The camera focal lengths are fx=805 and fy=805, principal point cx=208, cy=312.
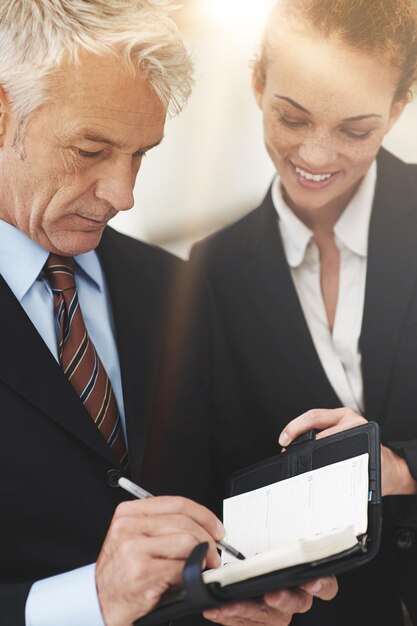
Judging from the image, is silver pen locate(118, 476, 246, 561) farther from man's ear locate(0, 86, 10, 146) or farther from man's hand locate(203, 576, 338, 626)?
man's ear locate(0, 86, 10, 146)

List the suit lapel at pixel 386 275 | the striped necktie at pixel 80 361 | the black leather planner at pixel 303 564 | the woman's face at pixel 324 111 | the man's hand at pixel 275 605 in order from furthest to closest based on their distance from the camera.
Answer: the suit lapel at pixel 386 275 < the woman's face at pixel 324 111 < the striped necktie at pixel 80 361 < the man's hand at pixel 275 605 < the black leather planner at pixel 303 564

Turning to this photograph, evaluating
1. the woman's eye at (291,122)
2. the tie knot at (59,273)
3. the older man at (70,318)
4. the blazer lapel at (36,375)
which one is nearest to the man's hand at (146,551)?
the older man at (70,318)

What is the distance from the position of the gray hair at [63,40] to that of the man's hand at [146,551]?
2.67ft

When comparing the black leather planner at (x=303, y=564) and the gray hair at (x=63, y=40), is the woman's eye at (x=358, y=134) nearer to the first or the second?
the gray hair at (x=63, y=40)

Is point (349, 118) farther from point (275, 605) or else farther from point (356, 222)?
point (275, 605)

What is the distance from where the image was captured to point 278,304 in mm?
1986

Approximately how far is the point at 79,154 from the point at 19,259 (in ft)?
0.84

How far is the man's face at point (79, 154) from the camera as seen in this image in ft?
5.34

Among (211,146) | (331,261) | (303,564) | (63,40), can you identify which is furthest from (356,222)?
(303,564)

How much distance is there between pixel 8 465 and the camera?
1.60 meters

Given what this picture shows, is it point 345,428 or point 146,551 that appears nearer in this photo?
point 146,551

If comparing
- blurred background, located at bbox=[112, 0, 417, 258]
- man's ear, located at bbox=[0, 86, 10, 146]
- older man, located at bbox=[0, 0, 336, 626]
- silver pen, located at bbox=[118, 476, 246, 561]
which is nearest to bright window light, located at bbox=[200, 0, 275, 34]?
blurred background, located at bbox=[112, 0, 417, 258]

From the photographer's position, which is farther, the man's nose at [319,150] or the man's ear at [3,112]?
the man's nose at [319,150]

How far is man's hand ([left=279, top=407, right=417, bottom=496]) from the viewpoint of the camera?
1727 mm
